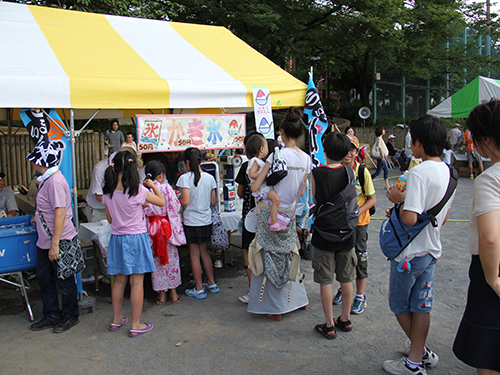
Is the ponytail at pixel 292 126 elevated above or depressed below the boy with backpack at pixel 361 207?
above

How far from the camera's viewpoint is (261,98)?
5.09 metres

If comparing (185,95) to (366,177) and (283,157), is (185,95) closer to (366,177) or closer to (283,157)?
(283,157)

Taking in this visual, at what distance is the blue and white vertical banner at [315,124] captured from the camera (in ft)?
17.1

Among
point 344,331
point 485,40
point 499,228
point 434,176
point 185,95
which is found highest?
point 485,40

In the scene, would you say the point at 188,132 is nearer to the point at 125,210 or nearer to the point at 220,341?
the point at 125,210

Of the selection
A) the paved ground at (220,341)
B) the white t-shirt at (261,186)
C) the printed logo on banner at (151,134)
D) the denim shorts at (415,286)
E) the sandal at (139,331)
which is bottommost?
the paved ground at (220,341)

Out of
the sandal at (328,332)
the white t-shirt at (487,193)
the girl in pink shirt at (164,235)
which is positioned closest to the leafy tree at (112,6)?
the girl in pink shirt at (164,235)

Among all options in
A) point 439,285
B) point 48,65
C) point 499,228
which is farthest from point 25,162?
point 499,228

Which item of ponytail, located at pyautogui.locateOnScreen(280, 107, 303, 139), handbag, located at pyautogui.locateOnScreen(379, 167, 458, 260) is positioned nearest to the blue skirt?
ponytail, located at pyautogui.locateOnScreen(280, 107, 303, 139)

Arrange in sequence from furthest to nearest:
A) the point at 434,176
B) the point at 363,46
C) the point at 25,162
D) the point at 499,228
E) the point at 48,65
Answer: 1. the point at 363,46
2. the point at 25,162
3. the point at 48,65
4. the point at 434,176
5. the point at 499,228

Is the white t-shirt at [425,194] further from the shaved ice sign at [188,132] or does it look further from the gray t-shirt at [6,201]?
the gray t-shirt at [6,201]

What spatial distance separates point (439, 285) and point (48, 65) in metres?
4.90

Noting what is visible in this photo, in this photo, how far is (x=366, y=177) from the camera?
375 centimetres

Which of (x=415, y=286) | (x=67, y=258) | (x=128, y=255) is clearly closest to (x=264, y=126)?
(x=128, y=255)
